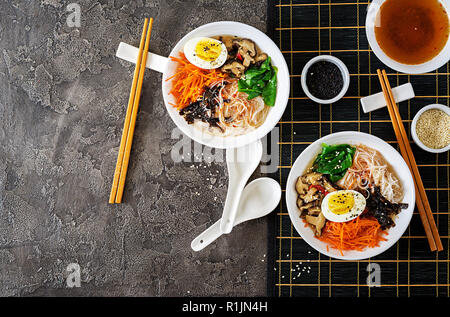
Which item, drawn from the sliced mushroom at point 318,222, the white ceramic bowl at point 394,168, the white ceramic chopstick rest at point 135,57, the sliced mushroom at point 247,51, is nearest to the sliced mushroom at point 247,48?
the sliced mushroom at point 247,51

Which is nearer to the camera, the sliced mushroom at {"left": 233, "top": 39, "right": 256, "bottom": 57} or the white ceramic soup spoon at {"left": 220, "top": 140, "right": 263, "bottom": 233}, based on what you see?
the sliced mushroom at {"left": 233, "top": 39, "right": 256, "bottom": 57}

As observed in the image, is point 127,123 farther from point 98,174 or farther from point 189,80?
point 189,80

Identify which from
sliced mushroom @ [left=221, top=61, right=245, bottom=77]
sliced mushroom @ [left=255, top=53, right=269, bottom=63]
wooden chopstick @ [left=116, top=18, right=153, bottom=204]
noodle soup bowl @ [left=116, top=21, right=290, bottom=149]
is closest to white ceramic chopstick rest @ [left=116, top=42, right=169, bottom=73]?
wooden chopstick @ [left=116, top=18, right=153, bottom=204]

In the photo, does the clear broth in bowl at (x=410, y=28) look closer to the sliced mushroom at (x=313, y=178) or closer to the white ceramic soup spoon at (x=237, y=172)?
the sliced mushroom at (x=313, y=178)

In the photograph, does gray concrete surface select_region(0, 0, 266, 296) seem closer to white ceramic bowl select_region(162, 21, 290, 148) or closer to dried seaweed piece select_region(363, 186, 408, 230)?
white ceramic bowl select_region(162, 21, 290, 148)

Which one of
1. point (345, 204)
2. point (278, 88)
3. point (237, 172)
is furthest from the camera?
point (237, 172)

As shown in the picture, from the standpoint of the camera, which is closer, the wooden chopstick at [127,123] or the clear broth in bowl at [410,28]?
the clear broth in bowl at [410,28]

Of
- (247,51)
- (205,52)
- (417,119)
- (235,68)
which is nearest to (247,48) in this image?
(247,51)
